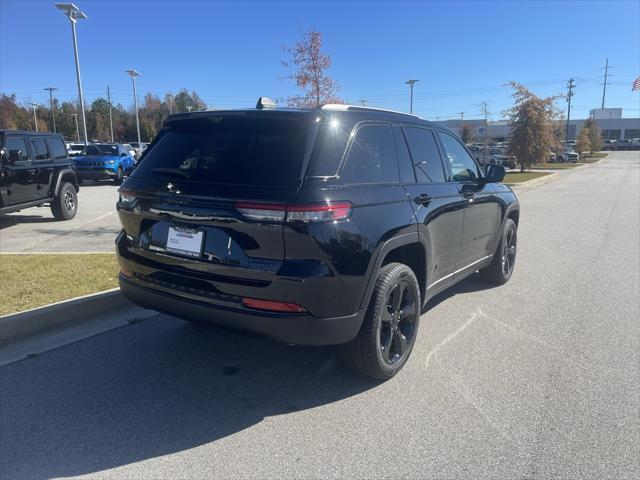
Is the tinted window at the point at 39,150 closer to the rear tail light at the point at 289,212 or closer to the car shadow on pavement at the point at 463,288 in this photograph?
the car shadow on pavement at the point at 463,288

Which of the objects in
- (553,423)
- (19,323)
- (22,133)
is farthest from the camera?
(22,133)

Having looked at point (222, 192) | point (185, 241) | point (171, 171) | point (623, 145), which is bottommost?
point (185, 241)

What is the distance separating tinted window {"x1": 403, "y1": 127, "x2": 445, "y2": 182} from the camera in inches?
160

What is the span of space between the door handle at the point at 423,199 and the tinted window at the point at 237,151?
1.16m

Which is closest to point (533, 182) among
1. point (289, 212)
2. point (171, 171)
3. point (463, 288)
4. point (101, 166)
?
point (101, 166)

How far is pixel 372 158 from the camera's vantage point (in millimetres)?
3510

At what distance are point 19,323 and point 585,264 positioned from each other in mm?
7359

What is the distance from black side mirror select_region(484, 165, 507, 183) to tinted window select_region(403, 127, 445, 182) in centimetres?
114

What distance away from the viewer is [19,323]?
4.25 m

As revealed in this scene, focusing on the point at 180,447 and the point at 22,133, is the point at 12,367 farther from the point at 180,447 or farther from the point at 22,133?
the point at 22,133

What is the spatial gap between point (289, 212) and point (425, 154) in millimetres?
1875

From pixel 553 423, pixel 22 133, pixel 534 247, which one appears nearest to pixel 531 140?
pixel 534 247

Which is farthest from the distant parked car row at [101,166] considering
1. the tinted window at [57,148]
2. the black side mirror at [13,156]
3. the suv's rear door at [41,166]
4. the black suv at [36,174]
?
the black side mirror at [13,156]

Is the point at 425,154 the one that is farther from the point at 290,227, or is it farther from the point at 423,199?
the point at 290,227
